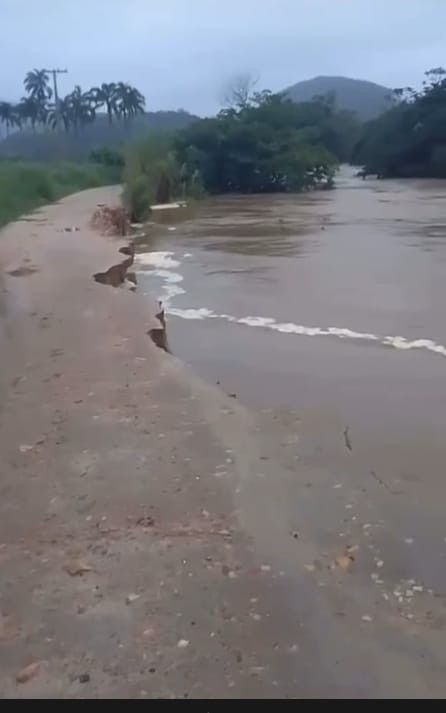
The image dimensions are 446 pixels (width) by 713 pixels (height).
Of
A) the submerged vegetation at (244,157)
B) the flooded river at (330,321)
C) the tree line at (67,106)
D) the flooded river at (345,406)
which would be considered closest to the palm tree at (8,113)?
the tree line at (67,106)

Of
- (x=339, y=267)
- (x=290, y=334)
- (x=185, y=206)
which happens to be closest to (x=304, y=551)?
(x=290, y=334)

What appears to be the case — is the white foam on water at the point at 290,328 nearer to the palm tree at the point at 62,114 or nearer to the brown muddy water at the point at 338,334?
the brown muddy water at the point at 338,334

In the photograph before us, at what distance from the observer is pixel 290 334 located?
1071 cm

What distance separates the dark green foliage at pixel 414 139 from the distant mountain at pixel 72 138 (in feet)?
53.6

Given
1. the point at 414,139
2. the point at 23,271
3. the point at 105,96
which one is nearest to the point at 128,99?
the point at 105,96

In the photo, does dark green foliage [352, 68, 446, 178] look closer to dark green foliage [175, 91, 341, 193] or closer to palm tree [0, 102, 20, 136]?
dark green foliage [175, 91, 341, 193]

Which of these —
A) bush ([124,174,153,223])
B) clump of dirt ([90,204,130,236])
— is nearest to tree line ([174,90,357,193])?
bush ([124,174,153,223])

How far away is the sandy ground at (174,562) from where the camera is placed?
125 inches

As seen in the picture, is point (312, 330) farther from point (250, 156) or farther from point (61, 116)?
point (61, 116)

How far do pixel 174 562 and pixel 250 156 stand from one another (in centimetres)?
4010

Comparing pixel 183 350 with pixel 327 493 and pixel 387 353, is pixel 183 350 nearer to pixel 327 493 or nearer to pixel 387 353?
pixel 387 353

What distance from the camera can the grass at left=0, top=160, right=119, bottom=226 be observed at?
25.3 metres

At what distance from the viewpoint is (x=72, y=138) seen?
8169 centimetres

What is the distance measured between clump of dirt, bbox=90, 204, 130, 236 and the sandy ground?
1425 centimetres
